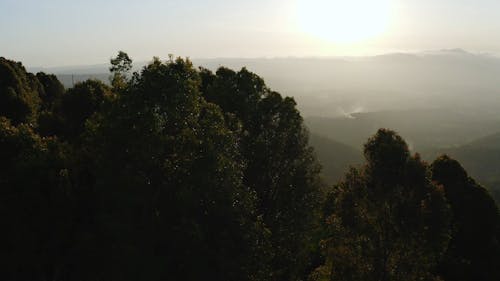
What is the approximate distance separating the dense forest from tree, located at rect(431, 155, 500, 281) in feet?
0.58

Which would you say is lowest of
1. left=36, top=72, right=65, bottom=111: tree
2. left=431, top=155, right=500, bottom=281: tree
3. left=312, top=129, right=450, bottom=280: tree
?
left=431, top=155, right=500, bottom=281: tree

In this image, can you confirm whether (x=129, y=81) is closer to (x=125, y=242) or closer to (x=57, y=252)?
(x=125, y=242)

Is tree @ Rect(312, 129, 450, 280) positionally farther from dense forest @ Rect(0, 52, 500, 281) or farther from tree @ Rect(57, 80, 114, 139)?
tree @ Rect(57, 80, 114, 139)

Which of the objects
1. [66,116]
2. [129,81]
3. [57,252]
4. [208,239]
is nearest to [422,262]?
[208,239]

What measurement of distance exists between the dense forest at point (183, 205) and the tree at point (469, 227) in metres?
0.18

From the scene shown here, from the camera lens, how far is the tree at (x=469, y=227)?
973 inches

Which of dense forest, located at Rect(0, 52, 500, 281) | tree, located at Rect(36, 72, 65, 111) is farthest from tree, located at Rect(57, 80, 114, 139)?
tree, located at Rect(36, 72, 65, 111)

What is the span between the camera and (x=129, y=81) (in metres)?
16.8

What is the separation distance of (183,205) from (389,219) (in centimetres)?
859

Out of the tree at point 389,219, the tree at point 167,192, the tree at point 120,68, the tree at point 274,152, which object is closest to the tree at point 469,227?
the tree at point 389,219

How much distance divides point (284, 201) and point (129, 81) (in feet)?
39.1

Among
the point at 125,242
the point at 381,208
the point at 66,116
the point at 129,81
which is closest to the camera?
the point at 125,242

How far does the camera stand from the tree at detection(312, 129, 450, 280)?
17859mm

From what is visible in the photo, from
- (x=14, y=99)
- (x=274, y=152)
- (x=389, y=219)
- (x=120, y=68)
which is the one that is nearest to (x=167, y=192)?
(x=120, y=68)
